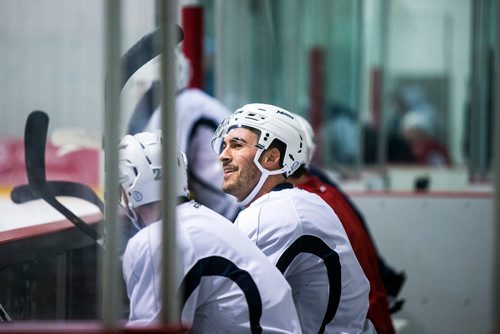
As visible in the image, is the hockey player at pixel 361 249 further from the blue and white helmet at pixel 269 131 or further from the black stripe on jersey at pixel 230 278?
the black stripe on jersey at pixel 230 278

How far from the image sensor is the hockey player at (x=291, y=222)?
238 cm

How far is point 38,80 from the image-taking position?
306cm

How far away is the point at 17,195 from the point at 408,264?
231 centimetres

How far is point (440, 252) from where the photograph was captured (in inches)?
179

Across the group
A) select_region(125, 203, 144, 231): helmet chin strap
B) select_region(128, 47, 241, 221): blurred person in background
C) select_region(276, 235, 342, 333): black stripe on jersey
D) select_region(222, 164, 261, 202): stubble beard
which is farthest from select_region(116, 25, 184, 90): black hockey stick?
select_region(128, 47, 241, 221): blurred person in background

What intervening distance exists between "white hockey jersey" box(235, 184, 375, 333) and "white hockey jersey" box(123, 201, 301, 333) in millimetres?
224

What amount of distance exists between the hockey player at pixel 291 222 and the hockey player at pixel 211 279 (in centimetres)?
23

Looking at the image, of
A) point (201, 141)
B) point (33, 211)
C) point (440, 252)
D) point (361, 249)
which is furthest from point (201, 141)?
point (361, 249)

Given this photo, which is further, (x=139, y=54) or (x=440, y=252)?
(x=440, y=252)

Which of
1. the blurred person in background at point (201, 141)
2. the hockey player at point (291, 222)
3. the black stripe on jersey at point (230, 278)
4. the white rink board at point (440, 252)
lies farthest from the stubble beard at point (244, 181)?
the white rink board at point (440, 252)

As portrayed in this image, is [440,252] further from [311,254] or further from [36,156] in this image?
[36,156]

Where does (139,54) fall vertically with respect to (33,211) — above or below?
above

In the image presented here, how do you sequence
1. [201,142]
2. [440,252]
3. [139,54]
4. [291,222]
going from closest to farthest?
[139,54]
[291,222]
[201,142]
[440,252]

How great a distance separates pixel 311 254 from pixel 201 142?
1.96m
